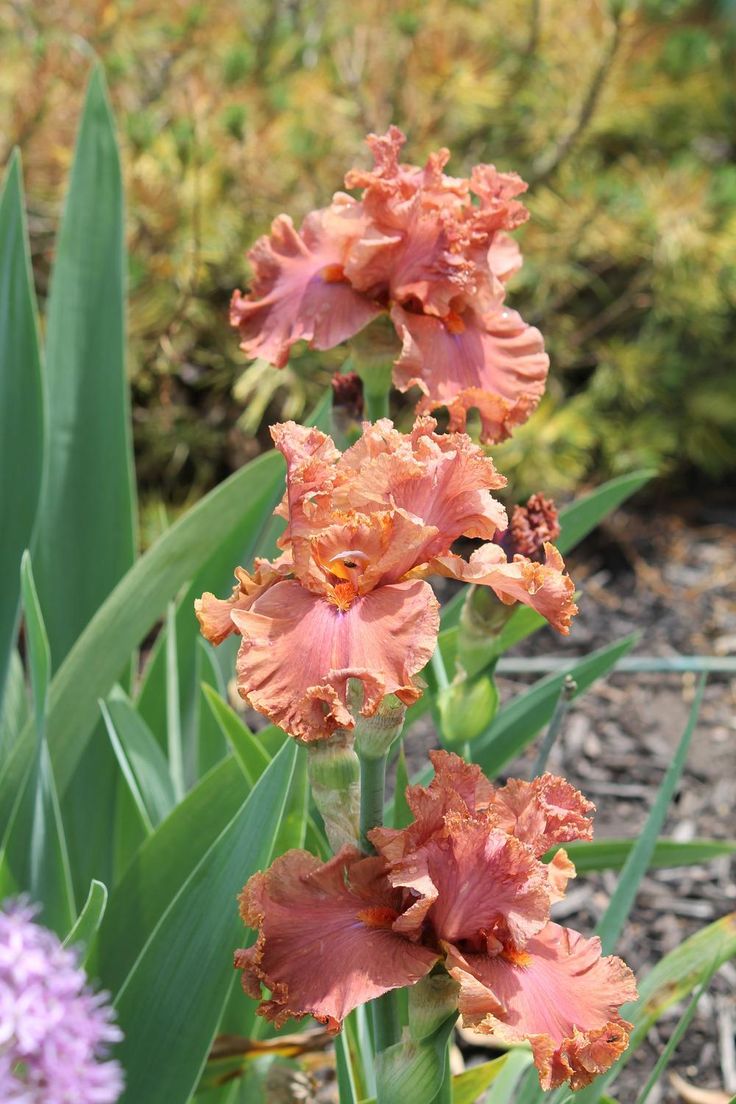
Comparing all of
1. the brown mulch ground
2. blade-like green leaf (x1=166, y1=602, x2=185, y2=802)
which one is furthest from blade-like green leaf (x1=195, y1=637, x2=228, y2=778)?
the brown mulch ground

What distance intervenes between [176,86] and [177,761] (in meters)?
1.65

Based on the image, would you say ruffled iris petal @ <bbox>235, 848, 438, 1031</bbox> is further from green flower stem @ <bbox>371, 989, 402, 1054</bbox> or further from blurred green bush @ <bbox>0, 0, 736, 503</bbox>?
blurred green bush @ <bbox>0, 0, 736, 503</bbox>

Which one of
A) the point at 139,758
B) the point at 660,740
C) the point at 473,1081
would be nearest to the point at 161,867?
the point at 139,758

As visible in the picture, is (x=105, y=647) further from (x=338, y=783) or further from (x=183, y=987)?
(x=338, y=783)

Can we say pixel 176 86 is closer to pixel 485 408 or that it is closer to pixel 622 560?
pixel 622 560

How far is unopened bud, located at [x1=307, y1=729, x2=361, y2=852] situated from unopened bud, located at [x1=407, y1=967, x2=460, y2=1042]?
0.27 feet

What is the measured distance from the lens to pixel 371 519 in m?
0.64

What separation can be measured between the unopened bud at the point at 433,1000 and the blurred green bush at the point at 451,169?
1.61 metres

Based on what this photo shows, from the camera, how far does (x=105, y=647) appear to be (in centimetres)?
106

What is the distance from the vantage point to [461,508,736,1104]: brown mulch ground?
4.89 feet

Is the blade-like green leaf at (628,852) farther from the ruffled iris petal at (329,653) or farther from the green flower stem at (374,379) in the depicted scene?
the ruffled iris petal at (329,653)

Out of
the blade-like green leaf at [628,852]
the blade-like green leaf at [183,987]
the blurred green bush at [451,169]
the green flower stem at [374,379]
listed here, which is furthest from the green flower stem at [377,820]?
the blurred green bush at [451,169]

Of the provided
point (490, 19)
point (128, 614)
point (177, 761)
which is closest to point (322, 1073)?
point (177, 761)

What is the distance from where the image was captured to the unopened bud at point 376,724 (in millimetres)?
629
